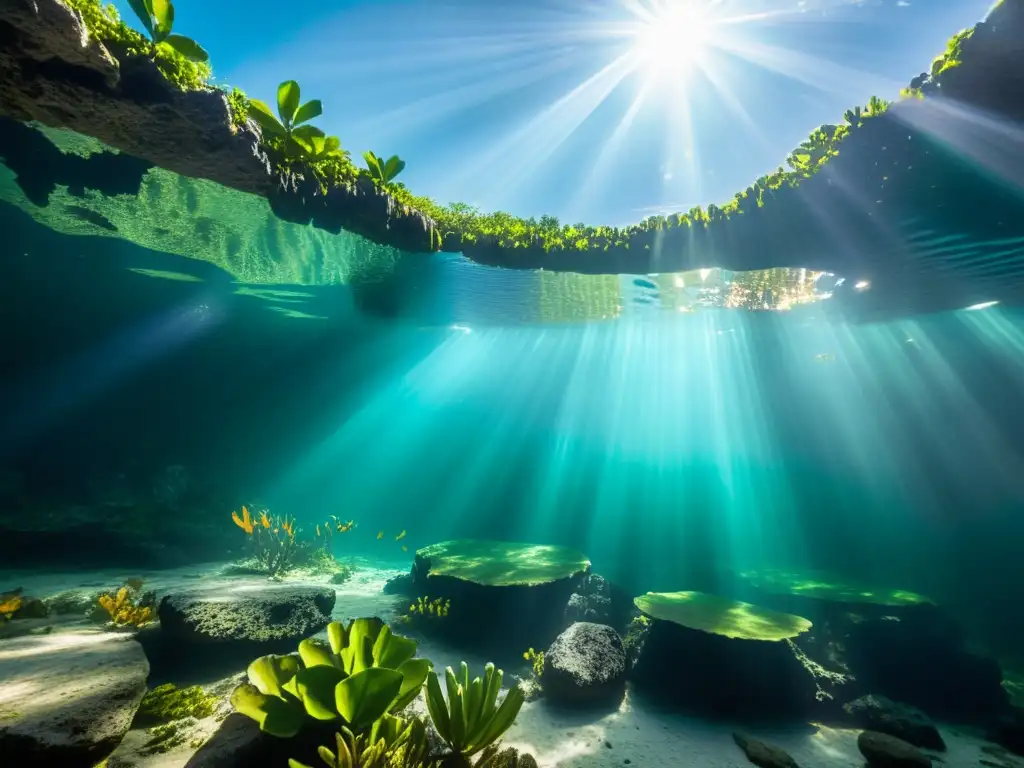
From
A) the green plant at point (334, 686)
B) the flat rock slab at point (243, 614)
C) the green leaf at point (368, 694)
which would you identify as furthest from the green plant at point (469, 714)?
the flat rock slab at point (243, 614)

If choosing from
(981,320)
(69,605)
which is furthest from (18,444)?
(981,320)

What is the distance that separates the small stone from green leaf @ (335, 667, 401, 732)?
5.61 meters

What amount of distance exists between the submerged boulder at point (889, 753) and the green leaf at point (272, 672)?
7853mm

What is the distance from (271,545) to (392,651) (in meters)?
14.5

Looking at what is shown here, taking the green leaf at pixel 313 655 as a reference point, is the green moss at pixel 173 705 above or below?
below

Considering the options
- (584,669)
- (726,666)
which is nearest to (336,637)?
(584,669)

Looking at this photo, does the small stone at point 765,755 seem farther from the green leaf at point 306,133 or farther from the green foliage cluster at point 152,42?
the green foliage cluster at point 152,42

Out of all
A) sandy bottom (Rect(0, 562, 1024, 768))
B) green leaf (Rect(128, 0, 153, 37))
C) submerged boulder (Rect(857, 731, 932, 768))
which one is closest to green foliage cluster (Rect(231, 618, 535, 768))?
sandy bottom (Rect(0, 562, 1024, 768))

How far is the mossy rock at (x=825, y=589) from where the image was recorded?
1146 cm

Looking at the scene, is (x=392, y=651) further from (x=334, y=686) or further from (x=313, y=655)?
(x=313, y=655)

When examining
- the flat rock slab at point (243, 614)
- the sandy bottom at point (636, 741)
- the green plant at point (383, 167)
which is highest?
the green plant at point (383, 167)

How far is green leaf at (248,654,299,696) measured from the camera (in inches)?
128

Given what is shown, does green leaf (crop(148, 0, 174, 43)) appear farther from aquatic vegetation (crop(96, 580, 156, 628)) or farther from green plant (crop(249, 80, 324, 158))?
aquatic vegetation (crop(96, 580, 156, 628))

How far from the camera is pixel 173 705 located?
4598 mm
